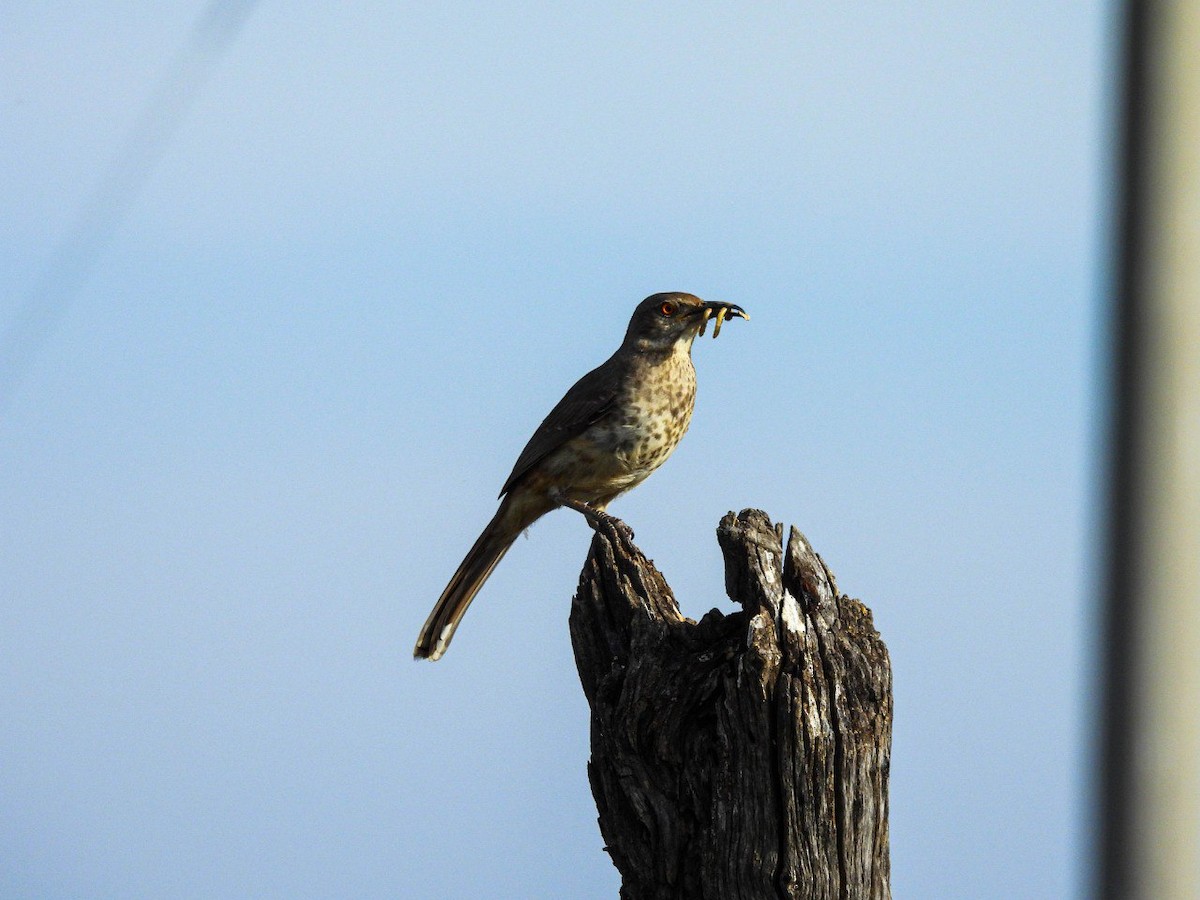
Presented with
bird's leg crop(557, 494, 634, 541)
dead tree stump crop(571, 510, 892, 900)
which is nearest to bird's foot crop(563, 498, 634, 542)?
bird's leg crop(557, 494, 634, 541)

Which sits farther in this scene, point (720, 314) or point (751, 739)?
point (720, 314)

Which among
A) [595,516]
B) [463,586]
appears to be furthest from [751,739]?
[463,586]

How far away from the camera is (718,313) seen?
297 inches

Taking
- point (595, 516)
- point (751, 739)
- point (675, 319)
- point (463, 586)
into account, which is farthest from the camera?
point (675, 319)

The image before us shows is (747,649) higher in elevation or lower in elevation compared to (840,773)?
higher

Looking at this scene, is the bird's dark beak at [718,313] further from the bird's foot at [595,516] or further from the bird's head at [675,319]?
the bird's foot at [595,516]

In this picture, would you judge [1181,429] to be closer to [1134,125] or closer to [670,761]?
[1134,125]

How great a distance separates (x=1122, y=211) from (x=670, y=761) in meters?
2.77

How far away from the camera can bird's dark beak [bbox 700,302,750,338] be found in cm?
749

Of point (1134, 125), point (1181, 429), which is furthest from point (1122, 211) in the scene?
point (1181, 429)

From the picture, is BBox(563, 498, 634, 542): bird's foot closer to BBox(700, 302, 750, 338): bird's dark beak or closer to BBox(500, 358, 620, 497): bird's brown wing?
BBox(500, 358, 620, 497): bird's brown wing

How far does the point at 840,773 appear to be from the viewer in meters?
3.56

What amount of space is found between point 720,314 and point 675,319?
25cm

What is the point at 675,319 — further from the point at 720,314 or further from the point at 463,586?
the point at 463,586
